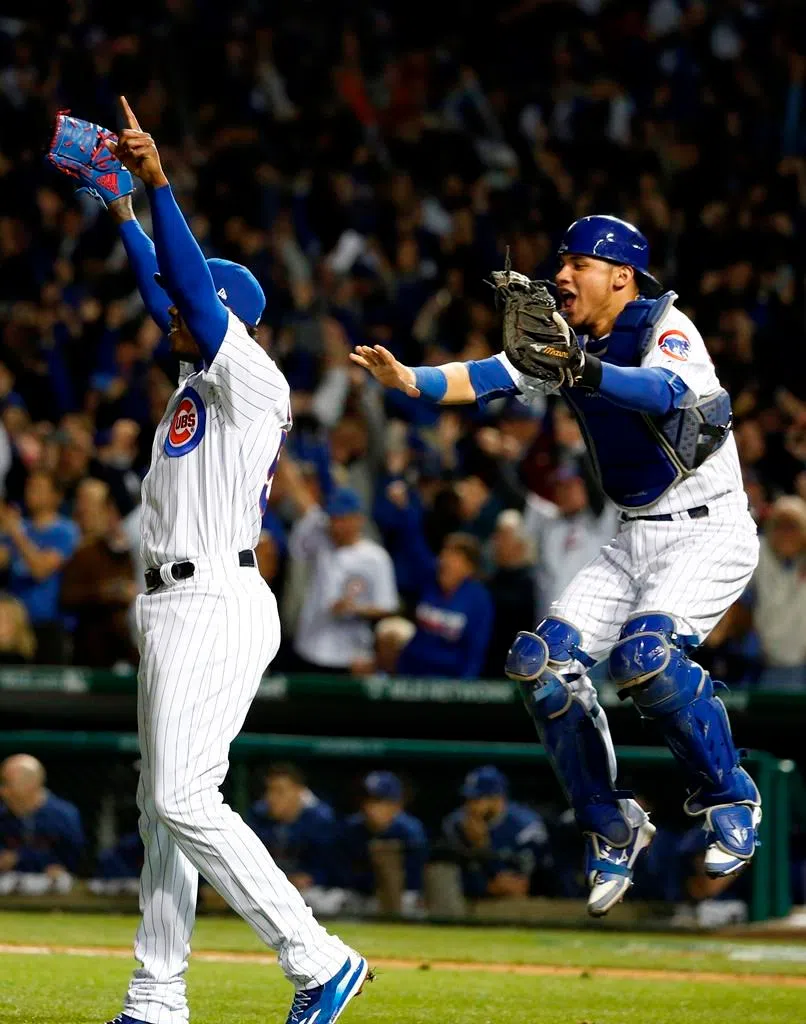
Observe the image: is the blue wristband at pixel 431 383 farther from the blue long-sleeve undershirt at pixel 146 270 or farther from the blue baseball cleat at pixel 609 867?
the blue baseball cleat at pixel 609 867

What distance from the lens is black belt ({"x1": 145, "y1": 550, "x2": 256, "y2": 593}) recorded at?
5.20 metres

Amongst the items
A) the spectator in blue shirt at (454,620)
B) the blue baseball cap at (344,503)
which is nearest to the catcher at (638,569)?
the spectator in blue shirt at (454,620)

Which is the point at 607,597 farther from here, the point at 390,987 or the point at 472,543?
the point at 472,543

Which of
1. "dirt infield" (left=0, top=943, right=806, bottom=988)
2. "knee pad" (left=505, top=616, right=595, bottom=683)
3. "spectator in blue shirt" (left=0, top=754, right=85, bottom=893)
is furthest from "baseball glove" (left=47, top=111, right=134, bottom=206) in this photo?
"spectator in blue shirt" (left=0, top=754, right=85, bottom=893)

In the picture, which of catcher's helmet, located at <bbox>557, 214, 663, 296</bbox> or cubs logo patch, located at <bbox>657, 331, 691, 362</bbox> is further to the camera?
catcher's helmet, located at <bbox>557, 214, 663, 296</bbox>

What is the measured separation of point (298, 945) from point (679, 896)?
5.07m

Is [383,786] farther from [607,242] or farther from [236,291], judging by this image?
[236,291]

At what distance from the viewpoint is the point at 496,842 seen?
984 cm

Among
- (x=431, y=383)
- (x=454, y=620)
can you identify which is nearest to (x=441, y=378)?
(x=431, y=383)

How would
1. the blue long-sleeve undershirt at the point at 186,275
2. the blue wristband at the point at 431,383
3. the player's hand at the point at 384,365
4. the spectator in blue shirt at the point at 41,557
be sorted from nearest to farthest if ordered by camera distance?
the blue long-sleeve undershirt at the point at 186,275
the player's hand at the point at 384,365
the blue wristband at the point at 431,383
the spectator in blue shirt at the point at 41,557

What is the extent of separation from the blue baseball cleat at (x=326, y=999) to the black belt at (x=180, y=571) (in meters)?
1.15

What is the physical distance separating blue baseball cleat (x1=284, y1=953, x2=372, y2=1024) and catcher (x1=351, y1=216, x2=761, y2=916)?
115 centimetres

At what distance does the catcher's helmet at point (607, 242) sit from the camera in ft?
20.6

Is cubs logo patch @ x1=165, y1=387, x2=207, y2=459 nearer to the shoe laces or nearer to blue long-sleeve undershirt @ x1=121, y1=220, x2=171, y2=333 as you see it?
blue long-sleeve undershirt @ x1=121, y1=220, x2=171, y2=333
